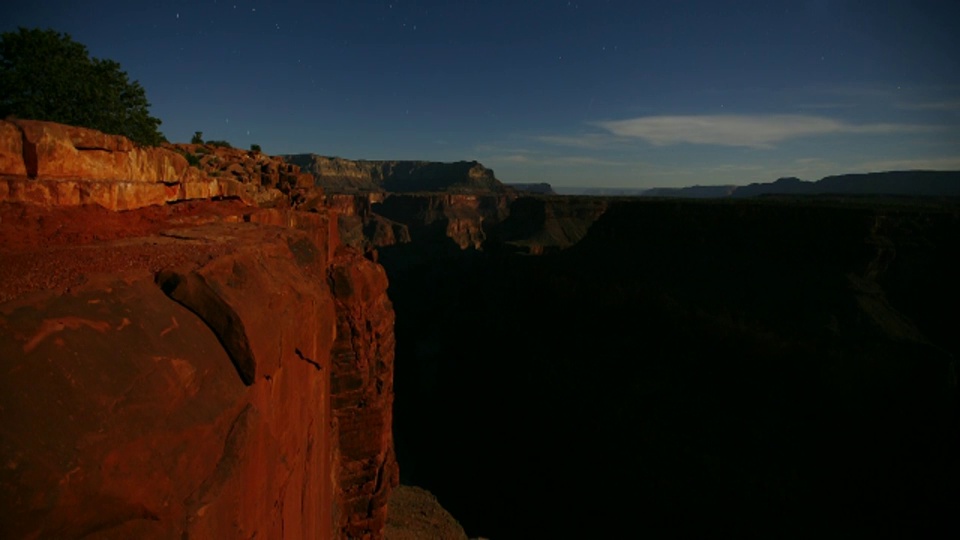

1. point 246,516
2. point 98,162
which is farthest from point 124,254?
point 98,162

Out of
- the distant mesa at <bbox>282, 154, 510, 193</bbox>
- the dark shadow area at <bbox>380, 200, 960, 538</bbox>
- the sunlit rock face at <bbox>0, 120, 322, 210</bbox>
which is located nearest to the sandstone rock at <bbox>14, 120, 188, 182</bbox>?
the sunlit rock face at <bbox>0, 120, 322, 210</bbox>

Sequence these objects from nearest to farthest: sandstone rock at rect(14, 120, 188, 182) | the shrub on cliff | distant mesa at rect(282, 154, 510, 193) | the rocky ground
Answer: sandstone rock at rect(14, 120, 188, 182), the shrub on cliff, the rocky ground, distant mesa at rect(282, 154, 510, 193)

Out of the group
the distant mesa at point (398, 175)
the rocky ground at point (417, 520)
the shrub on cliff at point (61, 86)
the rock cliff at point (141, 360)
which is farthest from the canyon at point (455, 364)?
the distant mesa at point (398, 175)

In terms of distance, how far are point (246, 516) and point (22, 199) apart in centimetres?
462

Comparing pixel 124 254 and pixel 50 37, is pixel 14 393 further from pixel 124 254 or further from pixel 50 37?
pixel 50 37

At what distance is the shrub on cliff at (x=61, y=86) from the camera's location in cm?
1314

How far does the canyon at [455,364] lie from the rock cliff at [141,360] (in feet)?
0.06

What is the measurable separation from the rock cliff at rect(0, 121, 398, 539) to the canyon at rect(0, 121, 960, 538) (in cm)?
2

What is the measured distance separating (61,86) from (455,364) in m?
41.7

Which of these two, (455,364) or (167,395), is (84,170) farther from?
(455,364)

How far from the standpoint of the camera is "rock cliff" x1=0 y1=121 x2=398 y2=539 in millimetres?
2568

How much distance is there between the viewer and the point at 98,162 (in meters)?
6.59

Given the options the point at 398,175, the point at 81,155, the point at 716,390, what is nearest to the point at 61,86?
the point at 81,155

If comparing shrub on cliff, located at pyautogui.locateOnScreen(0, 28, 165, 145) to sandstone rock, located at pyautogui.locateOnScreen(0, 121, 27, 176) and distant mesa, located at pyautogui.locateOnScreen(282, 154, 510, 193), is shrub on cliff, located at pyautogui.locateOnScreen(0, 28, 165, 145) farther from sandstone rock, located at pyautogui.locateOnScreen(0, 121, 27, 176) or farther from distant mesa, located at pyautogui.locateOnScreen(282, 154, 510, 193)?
distant mesa, located at pyautogui.locateOnScreen(282, 154, 510, 193)
